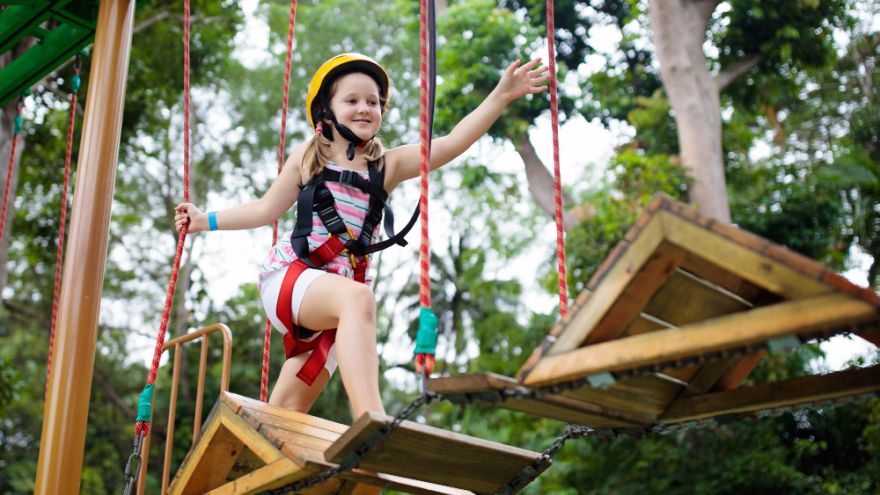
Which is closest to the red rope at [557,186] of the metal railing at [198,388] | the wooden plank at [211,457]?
the wooden plank at [211,457]

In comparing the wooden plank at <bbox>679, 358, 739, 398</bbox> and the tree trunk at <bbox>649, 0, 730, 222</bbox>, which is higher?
the tree trunk at <bbox>649, 0, 730, 222</bbox>

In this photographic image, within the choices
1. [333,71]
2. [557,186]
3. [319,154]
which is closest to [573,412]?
[557,186]

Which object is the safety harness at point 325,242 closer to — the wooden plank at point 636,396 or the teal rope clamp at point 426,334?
the teal rope clamp at point 426,334

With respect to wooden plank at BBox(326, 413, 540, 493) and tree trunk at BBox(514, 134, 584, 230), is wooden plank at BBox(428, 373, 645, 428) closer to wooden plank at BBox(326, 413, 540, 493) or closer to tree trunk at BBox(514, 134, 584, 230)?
wooden plank at BBox(326, 413, 540, 493)

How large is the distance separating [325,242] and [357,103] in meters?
0.47

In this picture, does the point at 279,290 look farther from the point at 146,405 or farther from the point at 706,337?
the point at 706,337

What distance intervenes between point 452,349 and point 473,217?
124 inches

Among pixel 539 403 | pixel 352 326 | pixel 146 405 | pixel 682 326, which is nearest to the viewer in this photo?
pixel 682 326

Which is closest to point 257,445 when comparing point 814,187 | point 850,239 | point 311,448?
point 311,448

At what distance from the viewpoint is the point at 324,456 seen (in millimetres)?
2141

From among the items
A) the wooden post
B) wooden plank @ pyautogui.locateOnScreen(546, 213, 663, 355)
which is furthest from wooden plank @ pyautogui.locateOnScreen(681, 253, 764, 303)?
the wooden post

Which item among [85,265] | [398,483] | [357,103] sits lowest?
[398,483]

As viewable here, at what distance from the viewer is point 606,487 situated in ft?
37.5

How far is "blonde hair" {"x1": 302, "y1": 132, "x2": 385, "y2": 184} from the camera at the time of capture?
2.73 meters
